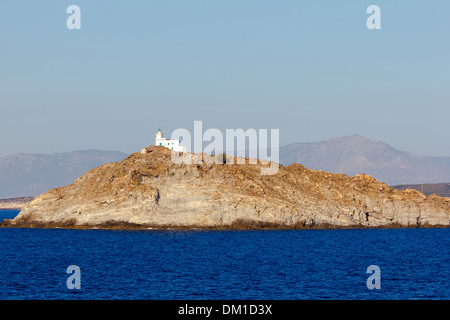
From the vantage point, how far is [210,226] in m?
125

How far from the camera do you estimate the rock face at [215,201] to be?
123562 mm

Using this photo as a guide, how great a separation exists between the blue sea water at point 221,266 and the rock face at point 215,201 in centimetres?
1004

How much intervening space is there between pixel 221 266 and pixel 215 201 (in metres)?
55.7

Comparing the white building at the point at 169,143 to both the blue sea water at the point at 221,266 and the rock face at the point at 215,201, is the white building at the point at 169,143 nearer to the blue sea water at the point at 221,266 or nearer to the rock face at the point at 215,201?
the rock face at the point at 215,201

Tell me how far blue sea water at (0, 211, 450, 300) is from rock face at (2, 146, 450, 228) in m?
10.0

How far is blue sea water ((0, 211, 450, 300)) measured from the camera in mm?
50781

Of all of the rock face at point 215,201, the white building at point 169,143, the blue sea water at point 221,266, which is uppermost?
the white building at point 169,143
